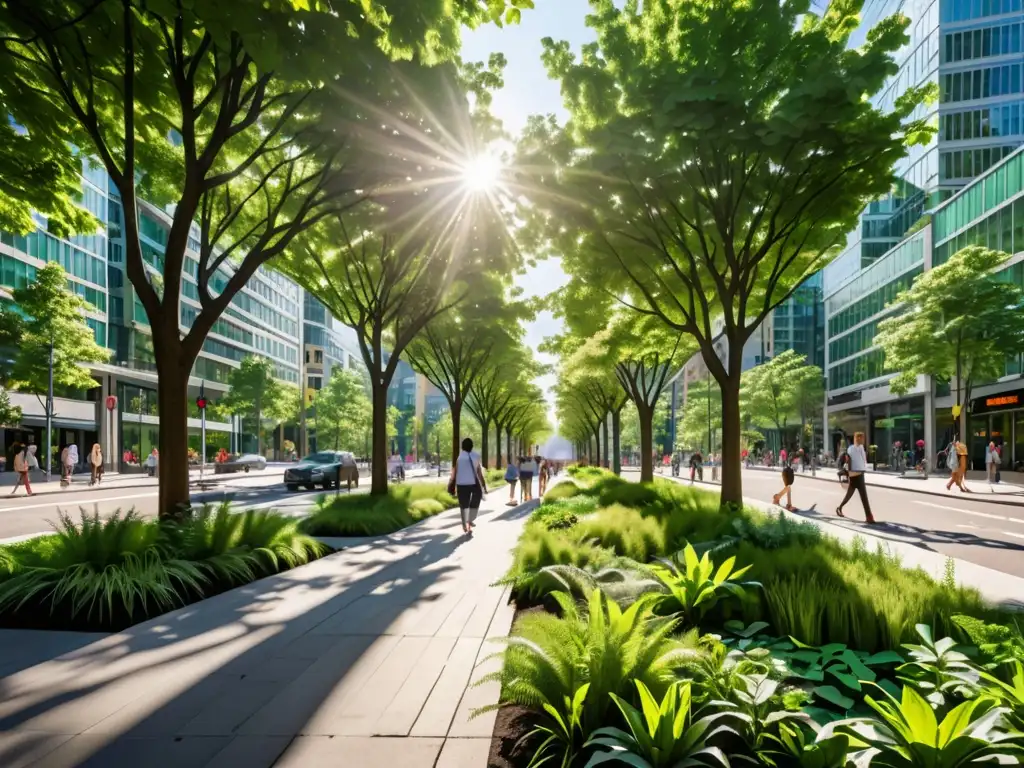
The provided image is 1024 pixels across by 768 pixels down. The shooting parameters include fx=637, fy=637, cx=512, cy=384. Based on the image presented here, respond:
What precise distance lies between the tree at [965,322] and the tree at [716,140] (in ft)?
72.6

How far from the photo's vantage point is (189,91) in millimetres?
Result: 8297

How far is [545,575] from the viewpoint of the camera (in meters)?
6.08

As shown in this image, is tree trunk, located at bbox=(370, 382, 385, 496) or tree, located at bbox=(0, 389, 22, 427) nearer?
tree trunk, located at bbox=(370, 382, 385, 496)

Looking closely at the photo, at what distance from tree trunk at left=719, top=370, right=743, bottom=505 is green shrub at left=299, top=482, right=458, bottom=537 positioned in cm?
675

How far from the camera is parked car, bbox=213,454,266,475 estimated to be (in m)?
45.5

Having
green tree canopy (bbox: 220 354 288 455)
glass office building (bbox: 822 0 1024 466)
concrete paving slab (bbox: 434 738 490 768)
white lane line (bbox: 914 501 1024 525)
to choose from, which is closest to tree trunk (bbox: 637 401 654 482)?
white lane line (bbox: 914 501 1024 525)

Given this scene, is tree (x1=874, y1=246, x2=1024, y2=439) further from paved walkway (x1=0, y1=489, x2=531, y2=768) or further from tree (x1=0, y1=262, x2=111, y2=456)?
tree (x1=0, y1=262, x2=111, y2=456)

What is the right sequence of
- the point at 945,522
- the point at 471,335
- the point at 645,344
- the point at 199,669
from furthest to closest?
the point at 471,335 < the point at 645,344 < the point at 945,522 < the point at 199,669

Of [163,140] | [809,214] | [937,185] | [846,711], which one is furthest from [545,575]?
[937,185]

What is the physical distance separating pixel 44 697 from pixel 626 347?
16575mm

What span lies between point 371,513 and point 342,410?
203ft

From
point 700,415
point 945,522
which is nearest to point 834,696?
point 945,522

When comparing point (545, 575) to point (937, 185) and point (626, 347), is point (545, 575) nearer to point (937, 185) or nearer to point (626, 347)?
point (626, 347)

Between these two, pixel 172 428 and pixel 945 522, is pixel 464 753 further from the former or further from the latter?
pixel 945 522
